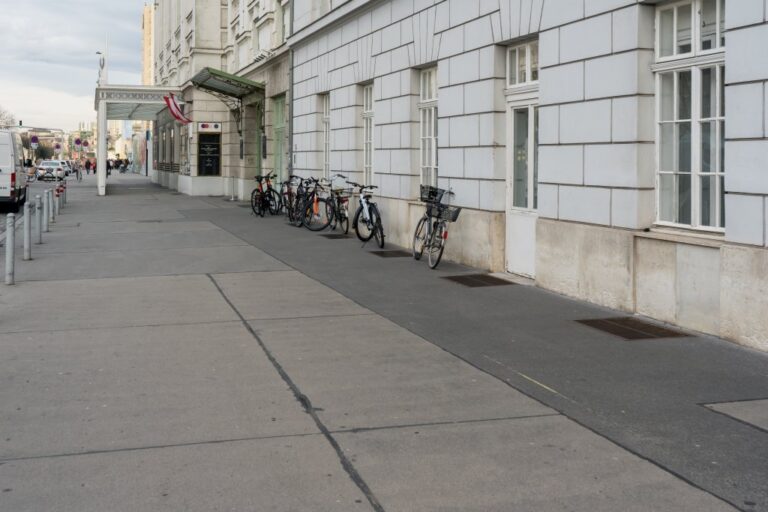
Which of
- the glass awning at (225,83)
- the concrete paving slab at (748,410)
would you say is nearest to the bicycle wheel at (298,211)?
the glass awning at (225,83)

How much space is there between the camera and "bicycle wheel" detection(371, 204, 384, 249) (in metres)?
15.5

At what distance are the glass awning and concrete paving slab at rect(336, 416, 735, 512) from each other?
24074mm

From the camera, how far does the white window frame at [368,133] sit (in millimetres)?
18172

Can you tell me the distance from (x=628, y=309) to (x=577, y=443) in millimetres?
4326

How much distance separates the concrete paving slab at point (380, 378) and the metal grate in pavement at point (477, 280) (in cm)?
291

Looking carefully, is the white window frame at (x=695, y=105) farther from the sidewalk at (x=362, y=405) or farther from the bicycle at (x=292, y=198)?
the bicycle at (x=292, y=198)

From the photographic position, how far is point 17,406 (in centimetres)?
566

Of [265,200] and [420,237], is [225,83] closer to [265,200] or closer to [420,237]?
[265,200]

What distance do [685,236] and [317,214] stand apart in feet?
40.5

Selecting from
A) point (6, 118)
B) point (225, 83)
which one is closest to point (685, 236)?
point (225, 83)

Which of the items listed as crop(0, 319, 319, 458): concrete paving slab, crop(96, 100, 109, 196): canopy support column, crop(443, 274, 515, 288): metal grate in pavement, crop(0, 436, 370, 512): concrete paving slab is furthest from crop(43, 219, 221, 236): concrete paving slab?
crop(96, 100, 109, 196): canopy support column

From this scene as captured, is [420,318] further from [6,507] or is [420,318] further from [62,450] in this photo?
[6,507]

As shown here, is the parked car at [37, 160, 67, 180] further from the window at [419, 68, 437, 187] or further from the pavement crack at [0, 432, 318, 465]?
the pavement crack at [0, 432, 318, 465]

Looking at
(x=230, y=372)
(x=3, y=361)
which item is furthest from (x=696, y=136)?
(x=3, y=361)
